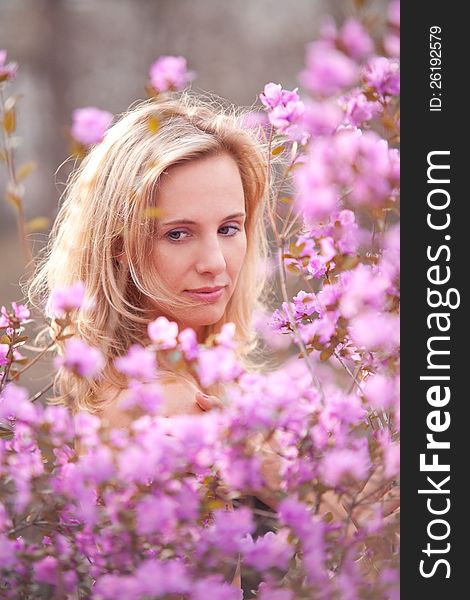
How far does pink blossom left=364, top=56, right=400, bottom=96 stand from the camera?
1.18 m

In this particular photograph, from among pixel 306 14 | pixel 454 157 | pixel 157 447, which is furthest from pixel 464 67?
pixel 306 14

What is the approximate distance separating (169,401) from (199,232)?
282 mm

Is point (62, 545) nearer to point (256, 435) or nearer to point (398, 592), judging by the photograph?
point (256, 435)

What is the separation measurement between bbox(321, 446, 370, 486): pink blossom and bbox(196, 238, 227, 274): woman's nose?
19.5 inches

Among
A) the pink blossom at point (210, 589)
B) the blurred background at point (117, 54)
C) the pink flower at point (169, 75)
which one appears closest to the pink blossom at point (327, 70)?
the pink flower at point (169, 75)

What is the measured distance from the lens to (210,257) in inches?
55.4

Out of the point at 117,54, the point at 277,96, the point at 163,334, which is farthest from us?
the point at 117,54

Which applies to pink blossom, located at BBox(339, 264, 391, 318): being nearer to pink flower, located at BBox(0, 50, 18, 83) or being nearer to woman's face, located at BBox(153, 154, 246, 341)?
woman's face, located at BBox(153, 154, 246, 341)

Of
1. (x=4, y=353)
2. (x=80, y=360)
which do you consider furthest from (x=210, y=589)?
(x=4, y=353)

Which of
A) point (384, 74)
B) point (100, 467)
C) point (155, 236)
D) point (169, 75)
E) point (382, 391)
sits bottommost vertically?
point (100, 467)

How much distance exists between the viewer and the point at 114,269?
1.55 metres

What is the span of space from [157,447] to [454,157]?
550 millimetres

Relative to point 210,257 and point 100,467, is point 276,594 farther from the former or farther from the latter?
point 210,257

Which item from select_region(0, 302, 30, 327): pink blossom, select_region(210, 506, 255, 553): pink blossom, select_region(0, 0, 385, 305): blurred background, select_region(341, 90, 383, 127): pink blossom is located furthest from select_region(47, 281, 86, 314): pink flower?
select_region(0, 0, 385, 305): blurred background
